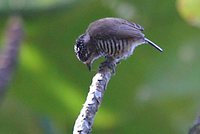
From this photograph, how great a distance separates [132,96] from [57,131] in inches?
22.1

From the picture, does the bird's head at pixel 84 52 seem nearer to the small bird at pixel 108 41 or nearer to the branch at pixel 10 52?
the small bird at pixel 108 41

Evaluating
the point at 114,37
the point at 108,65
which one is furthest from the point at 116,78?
the point at 108,65

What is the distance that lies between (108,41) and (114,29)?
2.4 inches

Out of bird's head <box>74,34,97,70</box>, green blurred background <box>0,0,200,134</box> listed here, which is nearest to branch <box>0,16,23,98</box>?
bird's head <box>74,34,97,70</box>

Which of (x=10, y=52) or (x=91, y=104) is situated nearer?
(x=91, y=104)

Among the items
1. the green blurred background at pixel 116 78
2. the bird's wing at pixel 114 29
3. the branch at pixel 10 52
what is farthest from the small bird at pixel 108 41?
the green blurred background at pixel 116 78

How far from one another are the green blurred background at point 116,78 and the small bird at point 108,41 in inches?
43.4

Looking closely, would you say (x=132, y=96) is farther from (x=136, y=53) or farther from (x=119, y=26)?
(x=119, y=26)

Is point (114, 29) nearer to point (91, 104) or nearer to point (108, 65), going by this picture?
point (108, 65)

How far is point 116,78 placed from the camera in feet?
12.5

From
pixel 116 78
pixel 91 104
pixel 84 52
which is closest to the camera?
pixel 91 104

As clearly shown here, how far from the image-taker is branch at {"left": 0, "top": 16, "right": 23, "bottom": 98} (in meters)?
2.19

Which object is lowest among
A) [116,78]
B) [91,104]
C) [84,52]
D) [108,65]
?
[91,104]

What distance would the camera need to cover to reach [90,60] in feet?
7.86
